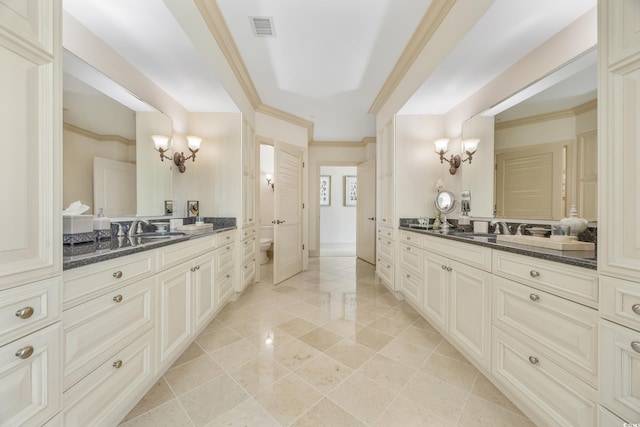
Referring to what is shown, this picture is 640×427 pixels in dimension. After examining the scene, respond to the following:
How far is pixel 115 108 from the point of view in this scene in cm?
176

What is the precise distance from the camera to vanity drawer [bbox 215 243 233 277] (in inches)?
89.4

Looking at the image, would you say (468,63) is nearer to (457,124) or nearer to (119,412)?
(457,124)

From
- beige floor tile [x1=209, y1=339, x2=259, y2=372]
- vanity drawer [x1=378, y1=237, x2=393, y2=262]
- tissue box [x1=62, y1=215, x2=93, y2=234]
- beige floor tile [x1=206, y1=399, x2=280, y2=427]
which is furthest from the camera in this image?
vanity drawer [x1=378, y1=237, x2=393, y2=262]

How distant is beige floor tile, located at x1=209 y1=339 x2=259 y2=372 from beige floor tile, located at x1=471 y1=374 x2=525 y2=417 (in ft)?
4.75

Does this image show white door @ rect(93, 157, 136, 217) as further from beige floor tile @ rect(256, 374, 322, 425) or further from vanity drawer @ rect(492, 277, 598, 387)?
vanity drawer @ rect(492, 277, 598, 387)

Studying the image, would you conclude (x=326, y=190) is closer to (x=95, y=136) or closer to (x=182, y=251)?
(x=182, y=251)

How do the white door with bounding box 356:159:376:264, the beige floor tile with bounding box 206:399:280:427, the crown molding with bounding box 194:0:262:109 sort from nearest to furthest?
1. the beige floor tile with bounding box 206:399:280:427
2. the crown molding with bounding box 194:0:262:109
3. the white door with bounding box 356:159:376:264

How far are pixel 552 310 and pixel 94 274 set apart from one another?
80.3 inches

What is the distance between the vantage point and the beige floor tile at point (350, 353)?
1.65m

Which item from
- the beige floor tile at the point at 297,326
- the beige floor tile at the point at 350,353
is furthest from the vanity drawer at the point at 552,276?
the beige floor tile at the point at 297,326

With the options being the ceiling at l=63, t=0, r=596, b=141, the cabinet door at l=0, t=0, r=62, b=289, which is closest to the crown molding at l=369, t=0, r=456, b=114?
the ceiling at l=63, t=0, r=596, b=141

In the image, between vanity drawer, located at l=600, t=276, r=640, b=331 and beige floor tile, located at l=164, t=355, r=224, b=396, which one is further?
beige floor tile, located at l=164, t=355, r=224, b=396

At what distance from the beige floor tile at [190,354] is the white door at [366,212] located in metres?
3.37

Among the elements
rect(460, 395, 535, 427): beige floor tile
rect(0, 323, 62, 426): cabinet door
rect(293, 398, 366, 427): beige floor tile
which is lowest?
rect(460, 395, 535, 427): beige floor tile
